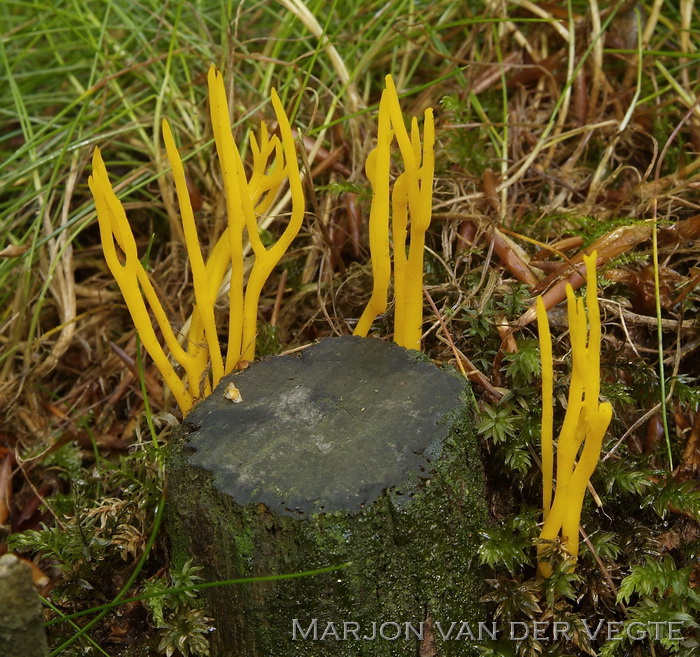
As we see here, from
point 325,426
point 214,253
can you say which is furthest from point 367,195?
point 325,426

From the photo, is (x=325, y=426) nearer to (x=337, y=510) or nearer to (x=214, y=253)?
(x=337, y=510)

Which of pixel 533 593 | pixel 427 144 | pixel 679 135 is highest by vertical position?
pixel 427 144

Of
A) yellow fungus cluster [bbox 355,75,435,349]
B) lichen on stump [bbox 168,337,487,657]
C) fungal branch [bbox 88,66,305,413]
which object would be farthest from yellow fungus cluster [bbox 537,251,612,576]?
fungal branch [bbox 88,66,305,413]

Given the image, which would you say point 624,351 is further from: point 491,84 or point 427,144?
point 491,84

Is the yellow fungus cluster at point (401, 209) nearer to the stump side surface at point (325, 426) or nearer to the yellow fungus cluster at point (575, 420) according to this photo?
the stump side surface at point (325, 426)

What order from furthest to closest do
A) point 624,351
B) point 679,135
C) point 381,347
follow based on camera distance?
point 679,135 → point 624,351 → point 381,347

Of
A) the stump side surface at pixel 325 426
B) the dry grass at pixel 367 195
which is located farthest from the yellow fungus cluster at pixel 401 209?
the dry grass at pixel 367 195

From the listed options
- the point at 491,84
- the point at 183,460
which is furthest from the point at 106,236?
the point at 491,84
